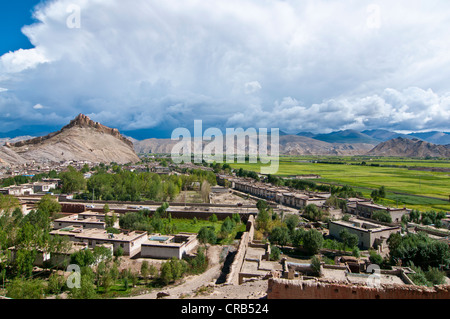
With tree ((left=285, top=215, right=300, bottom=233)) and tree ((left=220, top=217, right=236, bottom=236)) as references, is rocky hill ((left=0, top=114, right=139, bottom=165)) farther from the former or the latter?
tree ((left=285, top=215, right=300, bottom=233))

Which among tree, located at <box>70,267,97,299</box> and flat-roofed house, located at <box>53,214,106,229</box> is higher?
flat-roofed house, located at <box>53,214,106,229</box>

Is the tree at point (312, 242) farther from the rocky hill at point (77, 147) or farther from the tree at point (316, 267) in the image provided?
the rocky hill at point (77, 147)

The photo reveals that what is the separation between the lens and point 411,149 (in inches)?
5728

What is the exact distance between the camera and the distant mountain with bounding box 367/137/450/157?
135125mm

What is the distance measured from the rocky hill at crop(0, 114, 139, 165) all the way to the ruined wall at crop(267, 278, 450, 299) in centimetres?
7516

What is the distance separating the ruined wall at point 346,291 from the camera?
231 inches

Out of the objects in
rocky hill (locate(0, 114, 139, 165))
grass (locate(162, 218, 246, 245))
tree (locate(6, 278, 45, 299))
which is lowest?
grass (locate(162, 218, 246, 245))

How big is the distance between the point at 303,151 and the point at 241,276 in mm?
177340

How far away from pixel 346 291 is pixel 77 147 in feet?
282

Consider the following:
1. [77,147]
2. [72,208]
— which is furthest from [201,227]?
[77,147]

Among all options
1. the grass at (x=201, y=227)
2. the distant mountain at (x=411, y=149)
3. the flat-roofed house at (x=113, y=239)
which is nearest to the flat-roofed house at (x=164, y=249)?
the flat-roofed house at (x=113, y=239)

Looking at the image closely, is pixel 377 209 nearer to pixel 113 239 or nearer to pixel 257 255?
pixel 257 255

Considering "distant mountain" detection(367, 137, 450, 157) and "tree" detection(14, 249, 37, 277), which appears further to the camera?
"distant mountain" detection(367, 137, 450, 157)

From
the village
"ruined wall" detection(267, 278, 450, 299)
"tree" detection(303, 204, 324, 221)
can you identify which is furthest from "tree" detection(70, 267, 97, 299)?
"tree" detection(303, 204, 324, 221)
